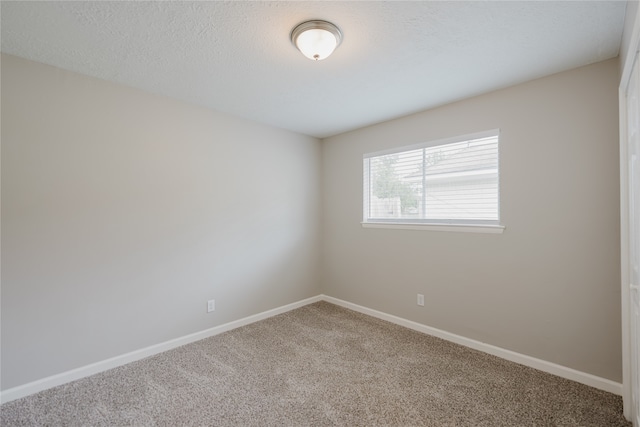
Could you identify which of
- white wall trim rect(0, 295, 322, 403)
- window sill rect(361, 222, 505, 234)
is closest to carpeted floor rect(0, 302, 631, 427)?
white wall trim rect(0, 295, 322, 403)

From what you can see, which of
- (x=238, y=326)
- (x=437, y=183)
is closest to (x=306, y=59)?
(x=437, y=183)

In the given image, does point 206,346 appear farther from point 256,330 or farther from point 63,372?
point 63,372

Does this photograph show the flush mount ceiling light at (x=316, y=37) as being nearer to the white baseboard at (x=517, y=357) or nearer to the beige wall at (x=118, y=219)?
the beige wall at (x=118, y=219)

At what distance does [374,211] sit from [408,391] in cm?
207

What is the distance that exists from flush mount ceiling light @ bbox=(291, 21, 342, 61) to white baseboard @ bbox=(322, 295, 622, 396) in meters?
2.81

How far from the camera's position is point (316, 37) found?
5.69 ft

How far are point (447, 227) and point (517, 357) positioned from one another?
125 centimetres

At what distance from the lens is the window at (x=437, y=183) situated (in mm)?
2725

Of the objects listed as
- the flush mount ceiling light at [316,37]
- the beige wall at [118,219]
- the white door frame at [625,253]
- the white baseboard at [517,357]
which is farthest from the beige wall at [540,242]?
the beige wall at [118,219]

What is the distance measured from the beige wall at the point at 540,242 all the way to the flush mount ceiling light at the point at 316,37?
1678mm

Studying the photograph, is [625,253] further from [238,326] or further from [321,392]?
[238,326]

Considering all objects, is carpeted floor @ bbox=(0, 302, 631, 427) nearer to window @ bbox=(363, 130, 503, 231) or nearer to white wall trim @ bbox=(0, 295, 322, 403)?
white wall trim @ bbox=(0, 295, 322, 403)

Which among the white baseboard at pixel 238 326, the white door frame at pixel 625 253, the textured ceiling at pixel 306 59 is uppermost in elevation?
the textured ceiling at pixel 306 59

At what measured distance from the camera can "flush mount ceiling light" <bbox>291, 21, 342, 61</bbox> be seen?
1.70 metres
